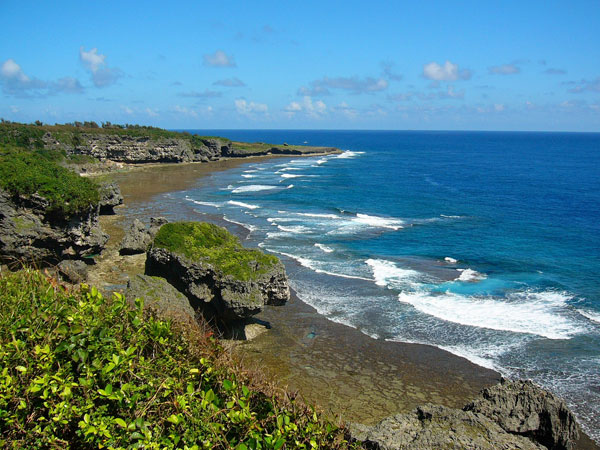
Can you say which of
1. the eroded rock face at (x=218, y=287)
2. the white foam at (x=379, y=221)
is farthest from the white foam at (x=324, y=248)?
the eroded rock face at (x=218, y=287)

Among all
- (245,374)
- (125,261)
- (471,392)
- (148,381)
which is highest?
(148,381)

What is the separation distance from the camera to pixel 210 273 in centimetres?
2208

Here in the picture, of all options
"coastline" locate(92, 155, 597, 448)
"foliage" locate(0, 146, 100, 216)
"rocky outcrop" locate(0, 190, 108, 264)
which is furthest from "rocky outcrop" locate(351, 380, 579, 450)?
"foliage" locate(0, 146, 100, 216)

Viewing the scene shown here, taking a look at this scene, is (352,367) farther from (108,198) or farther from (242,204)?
(242,204)

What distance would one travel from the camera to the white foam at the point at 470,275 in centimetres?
3369

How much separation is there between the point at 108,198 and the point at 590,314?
147 feet

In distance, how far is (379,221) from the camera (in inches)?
2077

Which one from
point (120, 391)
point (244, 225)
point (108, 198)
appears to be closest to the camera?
point (120, 391)

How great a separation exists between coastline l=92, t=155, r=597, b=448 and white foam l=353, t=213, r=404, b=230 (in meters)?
24.4

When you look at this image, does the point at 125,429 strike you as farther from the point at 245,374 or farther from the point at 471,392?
the point at 471,392

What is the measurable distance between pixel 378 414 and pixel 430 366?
5.16 meters

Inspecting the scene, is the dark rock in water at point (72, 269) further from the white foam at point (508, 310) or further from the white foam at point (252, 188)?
the white foam at point (252, 188)

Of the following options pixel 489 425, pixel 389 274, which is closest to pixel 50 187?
pixel 389 274

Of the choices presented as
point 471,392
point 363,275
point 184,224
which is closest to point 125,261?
point 184,224
